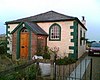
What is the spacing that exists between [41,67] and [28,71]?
0.73 metres

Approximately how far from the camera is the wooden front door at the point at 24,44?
1736 cm

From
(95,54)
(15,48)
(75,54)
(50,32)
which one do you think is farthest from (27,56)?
(95,54)

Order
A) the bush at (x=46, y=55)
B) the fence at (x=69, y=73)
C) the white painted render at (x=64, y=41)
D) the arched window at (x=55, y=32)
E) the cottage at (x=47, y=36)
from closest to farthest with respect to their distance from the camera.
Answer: the fence at (x=69, y=73), the bush at (x=46, y=55), the cottage at (x=47, y=36), the white painted render at (x=64, y=41), the arched window at (x=55, y=32)

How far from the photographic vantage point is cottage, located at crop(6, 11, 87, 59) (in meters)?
16.7

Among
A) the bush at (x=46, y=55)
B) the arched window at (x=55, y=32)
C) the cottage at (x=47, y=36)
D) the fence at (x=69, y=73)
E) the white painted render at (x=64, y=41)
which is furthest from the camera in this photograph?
the arched window at (x=55, y=32)

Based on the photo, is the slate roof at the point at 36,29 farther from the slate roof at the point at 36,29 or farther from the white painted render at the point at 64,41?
the white painted render at the point at 64,41

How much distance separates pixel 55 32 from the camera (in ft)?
57.7

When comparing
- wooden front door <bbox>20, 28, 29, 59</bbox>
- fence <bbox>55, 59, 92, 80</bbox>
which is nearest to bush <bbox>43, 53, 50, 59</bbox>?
wooden front door <bbox>20, 28, 29, 59</bbox>

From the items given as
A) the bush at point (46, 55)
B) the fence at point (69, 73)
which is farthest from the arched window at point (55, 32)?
the fence at point (69, 73)

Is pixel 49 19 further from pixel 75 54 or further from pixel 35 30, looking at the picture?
pixel 75 54

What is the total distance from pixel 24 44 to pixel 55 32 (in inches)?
121

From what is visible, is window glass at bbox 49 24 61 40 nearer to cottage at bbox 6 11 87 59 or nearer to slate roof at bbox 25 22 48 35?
cottage at bbox 6 11 87 59

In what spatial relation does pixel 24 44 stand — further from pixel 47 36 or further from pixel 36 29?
pixel 47 36

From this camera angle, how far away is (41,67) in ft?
27.1
